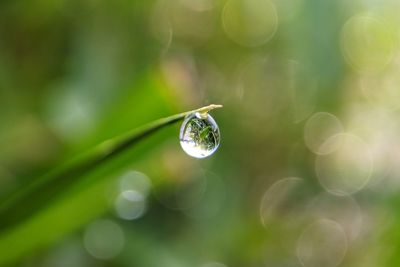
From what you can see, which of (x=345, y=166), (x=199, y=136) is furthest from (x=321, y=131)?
(x=199, y=136)

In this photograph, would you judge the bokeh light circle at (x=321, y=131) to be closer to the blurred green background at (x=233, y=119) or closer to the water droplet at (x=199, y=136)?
the blurred green background at (x=233, y=119)

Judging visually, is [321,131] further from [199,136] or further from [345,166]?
[199,136]

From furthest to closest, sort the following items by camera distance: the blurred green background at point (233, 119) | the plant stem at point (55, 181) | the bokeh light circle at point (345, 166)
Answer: the bokeh light circle at point (345, 166)
the blurred green background at point (233, 119)
the plant stem at point (55, 181)

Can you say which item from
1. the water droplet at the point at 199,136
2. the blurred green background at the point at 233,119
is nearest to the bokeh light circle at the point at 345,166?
the blurred green background at the point at 233,119

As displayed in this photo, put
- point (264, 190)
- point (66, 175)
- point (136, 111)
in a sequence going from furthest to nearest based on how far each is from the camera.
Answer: point (264, 190)
point (136, 111)
point (66, 175)

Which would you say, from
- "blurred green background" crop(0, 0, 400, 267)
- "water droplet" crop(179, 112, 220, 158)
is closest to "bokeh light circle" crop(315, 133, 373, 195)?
"blurred green background" crop(0, 0, 400, 267)

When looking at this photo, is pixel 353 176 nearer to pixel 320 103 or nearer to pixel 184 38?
pixel 320 103

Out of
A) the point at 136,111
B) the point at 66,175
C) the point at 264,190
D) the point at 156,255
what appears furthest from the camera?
the point at 264,190

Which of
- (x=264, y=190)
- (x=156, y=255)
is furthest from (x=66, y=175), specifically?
(x=264, y=190)
